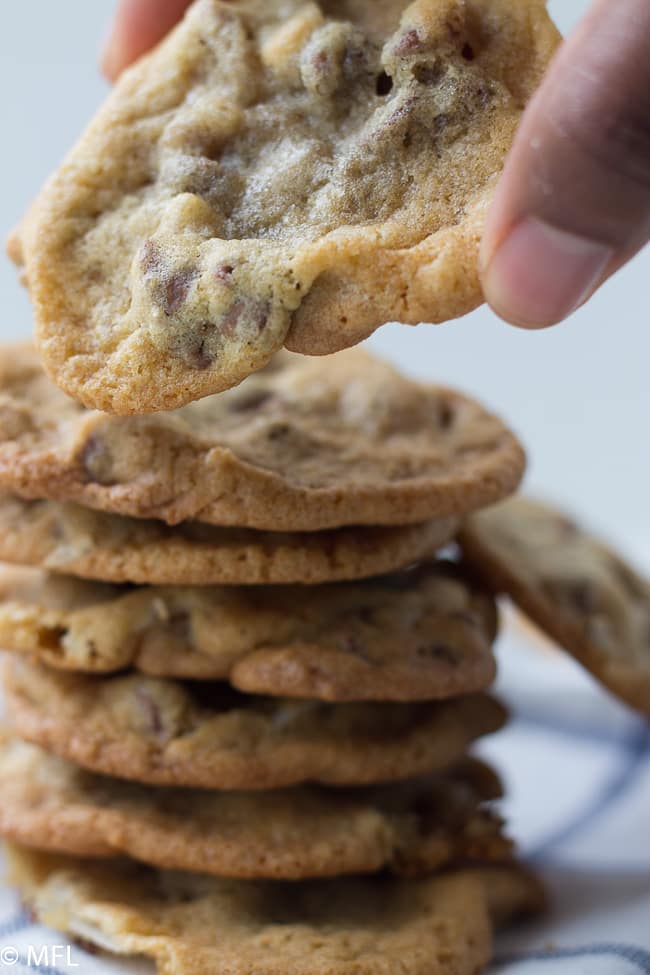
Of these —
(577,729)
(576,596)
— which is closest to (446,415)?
(576,596)

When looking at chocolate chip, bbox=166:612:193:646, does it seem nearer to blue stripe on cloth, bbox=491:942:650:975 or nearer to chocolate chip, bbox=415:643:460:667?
chocolate chip, bbox=415:643:460:667

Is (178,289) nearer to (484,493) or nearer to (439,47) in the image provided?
(439,47)

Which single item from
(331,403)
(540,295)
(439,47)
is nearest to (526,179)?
(540,295)

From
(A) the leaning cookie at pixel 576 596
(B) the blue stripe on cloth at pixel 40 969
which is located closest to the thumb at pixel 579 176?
(A) the leaning cookie at pixel 576 596

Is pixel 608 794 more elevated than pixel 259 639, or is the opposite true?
pixel 259 639

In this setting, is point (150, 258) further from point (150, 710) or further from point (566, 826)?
point (566, 826)

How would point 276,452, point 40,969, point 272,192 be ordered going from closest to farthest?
point 272,192 < point 40,969 < point 276,452

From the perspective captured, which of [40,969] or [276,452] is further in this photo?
[276,452]
